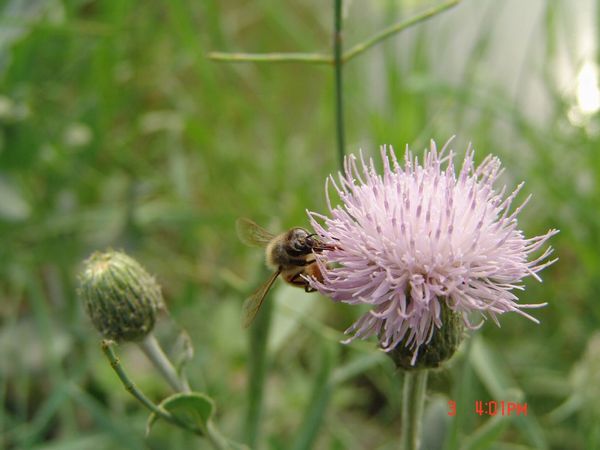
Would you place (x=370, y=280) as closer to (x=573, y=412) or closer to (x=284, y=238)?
(x=284, y=238)

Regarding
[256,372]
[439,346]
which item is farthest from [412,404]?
[256,372]

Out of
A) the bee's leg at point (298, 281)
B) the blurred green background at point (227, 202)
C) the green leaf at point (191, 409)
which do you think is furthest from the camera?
the blurred green background at point (227, 202)

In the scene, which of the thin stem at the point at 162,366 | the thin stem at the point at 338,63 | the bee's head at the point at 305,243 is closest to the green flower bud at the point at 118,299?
the thin stem at the point at 162,366

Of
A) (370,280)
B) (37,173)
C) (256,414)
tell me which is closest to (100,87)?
(37,173)

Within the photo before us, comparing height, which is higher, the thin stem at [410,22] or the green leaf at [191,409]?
the thin stem at [410,22]
